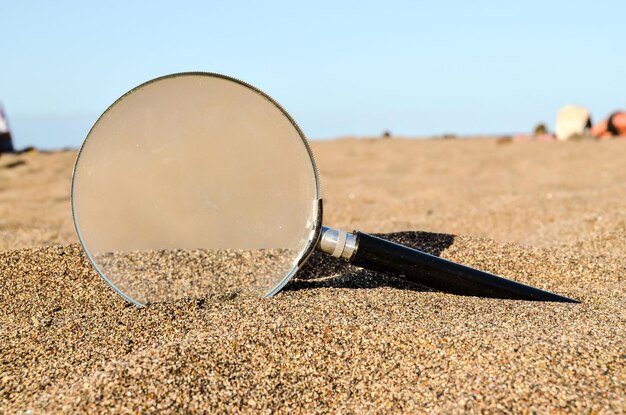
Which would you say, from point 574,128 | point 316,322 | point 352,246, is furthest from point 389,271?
point 574,128

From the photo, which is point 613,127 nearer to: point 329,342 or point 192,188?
Result: point 192,188

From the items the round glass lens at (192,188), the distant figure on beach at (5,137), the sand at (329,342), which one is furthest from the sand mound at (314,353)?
the distant figure on beach at (5,137)

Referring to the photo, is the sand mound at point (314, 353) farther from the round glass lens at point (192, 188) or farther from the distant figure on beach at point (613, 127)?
the distant figure on beach at point (613, 127)

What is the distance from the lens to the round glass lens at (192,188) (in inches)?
77.0

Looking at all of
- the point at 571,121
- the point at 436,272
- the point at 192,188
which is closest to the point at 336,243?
the point at 436,272

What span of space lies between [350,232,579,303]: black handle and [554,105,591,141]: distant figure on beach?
8.87 metres

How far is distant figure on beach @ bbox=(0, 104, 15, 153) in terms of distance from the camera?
33.4ft

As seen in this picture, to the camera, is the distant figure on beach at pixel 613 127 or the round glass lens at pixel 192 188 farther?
the distant figure on beach at pixel 613 127

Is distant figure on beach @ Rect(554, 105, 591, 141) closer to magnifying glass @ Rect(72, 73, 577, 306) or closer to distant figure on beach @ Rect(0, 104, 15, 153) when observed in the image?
distant figure on beach @ Rect(0, 104, 15, 153)

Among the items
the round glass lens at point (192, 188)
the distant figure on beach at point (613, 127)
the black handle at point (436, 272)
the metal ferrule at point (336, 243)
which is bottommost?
the distant figure on beach at point (613, 127)

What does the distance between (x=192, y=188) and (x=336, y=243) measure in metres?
0.45

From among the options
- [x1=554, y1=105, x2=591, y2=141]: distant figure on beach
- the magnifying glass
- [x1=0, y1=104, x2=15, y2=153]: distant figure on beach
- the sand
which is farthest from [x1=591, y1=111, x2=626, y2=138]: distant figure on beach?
the magnifying glass

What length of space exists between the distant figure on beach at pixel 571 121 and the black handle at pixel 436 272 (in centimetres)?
887

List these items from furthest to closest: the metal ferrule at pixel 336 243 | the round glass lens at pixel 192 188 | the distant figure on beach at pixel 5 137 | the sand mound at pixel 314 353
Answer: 1. the distant figure on beach at pixel 5 137
2. the metal ferrule at pixel 336 243
3. the round glass lens at pixel 192 188
4. the sand mound at pixel 314 353
